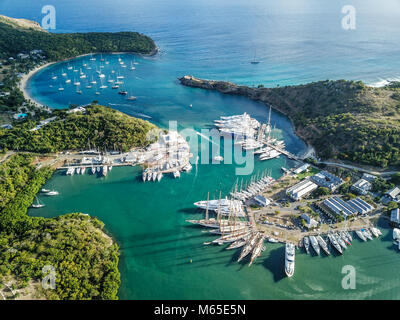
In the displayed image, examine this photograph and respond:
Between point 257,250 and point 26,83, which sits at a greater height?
point 26,83

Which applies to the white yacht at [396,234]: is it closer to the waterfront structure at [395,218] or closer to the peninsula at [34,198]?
the waterfront structure at [395,218]

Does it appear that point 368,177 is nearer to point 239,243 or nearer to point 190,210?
point 239,243

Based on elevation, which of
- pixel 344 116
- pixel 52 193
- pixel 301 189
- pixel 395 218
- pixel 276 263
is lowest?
pixel 276 263

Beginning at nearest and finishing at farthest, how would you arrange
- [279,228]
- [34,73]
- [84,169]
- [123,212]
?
[279,228]
[123,212]
[84,169]
[34,73]

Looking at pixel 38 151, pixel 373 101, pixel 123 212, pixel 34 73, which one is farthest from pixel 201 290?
pixel 34 73

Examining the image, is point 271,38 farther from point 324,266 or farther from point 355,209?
point 324,266

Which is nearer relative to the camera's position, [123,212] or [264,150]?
[123,212]

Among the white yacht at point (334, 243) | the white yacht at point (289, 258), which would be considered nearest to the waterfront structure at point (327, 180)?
the white yacht at point (334, 243)

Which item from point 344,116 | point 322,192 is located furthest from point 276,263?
point 344,116
